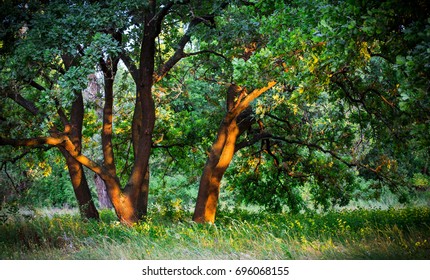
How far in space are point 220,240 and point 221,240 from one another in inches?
5.7

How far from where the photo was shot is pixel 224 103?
16125 millimetres

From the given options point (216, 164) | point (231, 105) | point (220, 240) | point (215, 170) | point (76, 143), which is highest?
point (231, 105)

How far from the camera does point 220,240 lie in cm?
968

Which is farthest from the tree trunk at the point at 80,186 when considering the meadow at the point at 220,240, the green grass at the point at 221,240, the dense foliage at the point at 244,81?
the green grass at the point at 221,240

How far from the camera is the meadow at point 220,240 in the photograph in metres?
8.32

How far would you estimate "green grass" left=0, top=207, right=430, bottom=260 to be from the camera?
8320 mm

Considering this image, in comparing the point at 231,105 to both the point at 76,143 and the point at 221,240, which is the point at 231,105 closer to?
the point at 76,143

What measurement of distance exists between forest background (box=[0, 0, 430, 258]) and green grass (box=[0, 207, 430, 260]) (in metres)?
0.06

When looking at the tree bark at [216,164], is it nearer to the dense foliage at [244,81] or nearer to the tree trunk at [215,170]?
the tree trunk at [215,170]

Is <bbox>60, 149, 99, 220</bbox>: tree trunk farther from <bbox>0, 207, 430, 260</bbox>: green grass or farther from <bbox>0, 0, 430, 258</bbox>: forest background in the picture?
<bbox>0, 207, 430, 260</bbox>: green grass

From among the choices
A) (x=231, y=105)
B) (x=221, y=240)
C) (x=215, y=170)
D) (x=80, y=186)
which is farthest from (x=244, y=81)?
(x=80, y=186)

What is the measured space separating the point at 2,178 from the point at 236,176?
10.3m

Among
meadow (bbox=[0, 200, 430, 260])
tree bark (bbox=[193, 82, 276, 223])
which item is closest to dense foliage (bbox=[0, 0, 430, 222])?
tree bark (bbox=[193, 82, 276, 223])

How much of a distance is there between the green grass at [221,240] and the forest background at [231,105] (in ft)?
0.19
